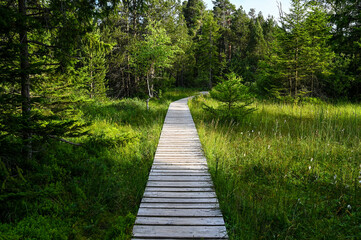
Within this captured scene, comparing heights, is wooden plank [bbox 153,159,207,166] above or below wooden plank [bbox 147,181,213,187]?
above

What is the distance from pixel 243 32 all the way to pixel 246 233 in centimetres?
4292

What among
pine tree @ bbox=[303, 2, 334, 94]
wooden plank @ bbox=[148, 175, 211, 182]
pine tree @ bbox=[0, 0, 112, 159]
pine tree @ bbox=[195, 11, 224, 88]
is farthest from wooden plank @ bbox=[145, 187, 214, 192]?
pine tree @ bbox=[195, 11, 224, 88]

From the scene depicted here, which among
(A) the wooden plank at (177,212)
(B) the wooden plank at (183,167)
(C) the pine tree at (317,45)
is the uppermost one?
(C) the pine tree at (317,45)

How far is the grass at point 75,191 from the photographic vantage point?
264cm

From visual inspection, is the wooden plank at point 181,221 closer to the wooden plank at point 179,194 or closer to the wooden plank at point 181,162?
the wooden plank at point 179,194

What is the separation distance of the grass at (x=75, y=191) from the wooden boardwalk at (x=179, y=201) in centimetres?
23

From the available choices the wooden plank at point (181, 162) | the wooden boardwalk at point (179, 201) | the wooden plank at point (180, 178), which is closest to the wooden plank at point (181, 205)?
the wooden boardwalk at point (179, 201)

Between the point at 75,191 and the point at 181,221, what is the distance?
2076mm

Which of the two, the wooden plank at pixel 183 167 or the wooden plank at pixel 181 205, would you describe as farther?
the wooden plank at pixel 183 167

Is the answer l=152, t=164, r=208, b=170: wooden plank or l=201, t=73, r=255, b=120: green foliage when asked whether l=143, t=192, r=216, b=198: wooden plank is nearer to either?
l=152, t=164, r=208, b=170: wooden plank

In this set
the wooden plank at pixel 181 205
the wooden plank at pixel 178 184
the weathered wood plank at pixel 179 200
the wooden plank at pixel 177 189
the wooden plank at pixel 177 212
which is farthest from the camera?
the wooden plank at pixel 178 184

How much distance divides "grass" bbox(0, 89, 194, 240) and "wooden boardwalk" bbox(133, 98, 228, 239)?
23cm

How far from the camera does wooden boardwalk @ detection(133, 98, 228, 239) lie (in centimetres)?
289

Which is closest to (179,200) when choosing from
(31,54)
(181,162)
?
(181,162)
